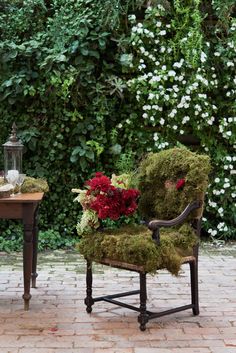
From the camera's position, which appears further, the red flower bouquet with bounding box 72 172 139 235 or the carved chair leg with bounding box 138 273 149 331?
the red flower bouquet with bounding box 72 172 139 235

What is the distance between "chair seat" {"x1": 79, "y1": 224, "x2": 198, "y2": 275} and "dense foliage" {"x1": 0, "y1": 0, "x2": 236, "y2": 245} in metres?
2.48

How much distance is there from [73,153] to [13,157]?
1.87 metres

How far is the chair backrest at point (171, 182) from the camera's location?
4203 millimetres

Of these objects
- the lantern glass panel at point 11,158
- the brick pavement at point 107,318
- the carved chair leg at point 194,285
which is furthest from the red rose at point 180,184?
the lantern glass panel at point 11,158

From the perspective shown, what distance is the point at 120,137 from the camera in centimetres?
677

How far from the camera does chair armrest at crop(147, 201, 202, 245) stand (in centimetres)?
388

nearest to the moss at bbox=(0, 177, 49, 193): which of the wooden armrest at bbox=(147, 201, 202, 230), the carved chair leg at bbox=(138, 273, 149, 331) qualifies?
the wooden armrest at bbox=(147, 201, 202, 230)

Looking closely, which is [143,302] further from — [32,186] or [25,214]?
[32,186]

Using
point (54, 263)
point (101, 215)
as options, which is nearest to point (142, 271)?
point (101, 215)

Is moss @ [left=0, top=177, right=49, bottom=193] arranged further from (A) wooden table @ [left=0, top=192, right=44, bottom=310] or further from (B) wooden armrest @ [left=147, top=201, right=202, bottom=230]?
(B) wooden armrest @ [left=147, top=201, right=202, bottom=230]

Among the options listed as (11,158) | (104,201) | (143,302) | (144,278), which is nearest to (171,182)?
(104,201)

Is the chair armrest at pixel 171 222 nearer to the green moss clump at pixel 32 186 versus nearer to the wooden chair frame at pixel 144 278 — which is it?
the wooden chair frame at pixel 144 278

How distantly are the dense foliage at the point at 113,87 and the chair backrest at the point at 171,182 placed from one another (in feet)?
6.65

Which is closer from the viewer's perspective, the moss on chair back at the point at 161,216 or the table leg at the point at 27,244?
the moss on chair back at the point at 161,216
